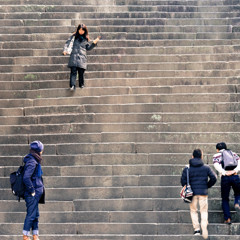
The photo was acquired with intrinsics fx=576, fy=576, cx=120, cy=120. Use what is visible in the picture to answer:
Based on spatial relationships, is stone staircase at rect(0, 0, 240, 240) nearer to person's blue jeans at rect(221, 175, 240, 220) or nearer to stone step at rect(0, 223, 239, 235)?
stone step at rect(0, 223, 239, 235)

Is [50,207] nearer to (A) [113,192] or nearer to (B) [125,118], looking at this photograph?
(A) [113,192]

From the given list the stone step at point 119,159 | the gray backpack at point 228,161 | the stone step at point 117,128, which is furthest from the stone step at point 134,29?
the gray backpack at point 228,161

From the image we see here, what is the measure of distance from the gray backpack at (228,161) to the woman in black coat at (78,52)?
13.4 feet

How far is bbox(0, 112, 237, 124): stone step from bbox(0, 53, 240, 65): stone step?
1.77 meters

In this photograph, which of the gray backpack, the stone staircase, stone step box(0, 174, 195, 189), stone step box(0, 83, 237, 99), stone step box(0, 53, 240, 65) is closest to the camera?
the gray backpack

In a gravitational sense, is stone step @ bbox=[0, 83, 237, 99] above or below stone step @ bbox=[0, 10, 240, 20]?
below

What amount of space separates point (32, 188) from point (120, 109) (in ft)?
11.8

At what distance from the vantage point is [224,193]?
30.4ft

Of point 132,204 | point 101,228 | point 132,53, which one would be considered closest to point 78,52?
point 132,53

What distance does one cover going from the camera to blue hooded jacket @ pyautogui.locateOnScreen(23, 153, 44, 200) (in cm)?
849

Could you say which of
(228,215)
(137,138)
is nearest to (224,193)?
(228,215)

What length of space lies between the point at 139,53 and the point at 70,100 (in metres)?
2.27

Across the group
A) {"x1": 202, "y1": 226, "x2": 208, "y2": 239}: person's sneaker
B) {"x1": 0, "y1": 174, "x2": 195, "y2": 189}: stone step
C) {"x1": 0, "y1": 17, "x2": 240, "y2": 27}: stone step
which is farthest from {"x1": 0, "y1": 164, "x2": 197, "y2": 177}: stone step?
{"x1": 0, "y1": 17, "x2": 240, "y2": 27}: stone step

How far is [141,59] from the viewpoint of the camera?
13031 mm
